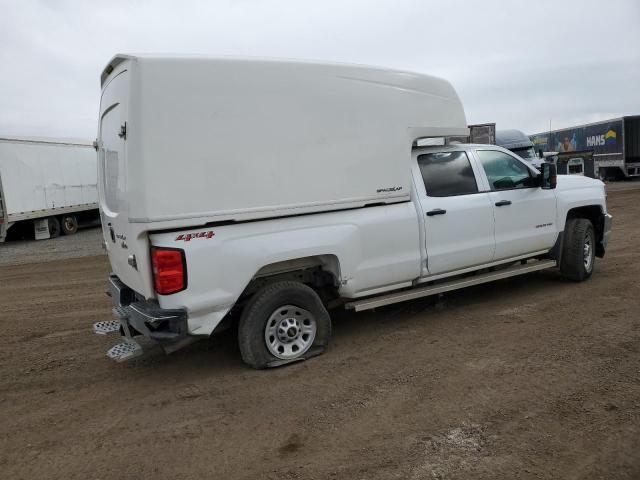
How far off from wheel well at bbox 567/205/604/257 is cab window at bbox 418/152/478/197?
2210 millimetres

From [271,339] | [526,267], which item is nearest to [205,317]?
[271,339]

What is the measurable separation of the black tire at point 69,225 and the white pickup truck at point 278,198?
623 inches

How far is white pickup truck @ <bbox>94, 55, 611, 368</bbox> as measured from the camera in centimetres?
378

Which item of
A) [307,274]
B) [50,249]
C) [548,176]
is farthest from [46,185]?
[548,176]

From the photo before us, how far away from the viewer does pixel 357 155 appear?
466cm

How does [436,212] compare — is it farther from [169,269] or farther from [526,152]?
[526,152]

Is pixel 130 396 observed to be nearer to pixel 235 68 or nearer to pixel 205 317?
pixel 205 317

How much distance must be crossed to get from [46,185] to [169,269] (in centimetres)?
1639

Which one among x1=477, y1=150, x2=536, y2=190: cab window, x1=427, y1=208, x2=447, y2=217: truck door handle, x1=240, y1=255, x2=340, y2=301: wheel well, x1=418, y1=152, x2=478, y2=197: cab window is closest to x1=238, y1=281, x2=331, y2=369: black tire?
x1=240, y1=255, x2=340, y2=301: wheel well

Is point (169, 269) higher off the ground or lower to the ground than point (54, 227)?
lower

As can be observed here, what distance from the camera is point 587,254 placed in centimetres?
666

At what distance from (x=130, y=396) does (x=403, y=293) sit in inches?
111

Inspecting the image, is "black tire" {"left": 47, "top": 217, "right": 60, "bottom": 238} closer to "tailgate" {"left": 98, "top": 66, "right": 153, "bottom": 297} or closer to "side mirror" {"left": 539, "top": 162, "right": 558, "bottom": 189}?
"tailgate" {"left": 98, "top": 66, "right": 153, "bottom": 297}

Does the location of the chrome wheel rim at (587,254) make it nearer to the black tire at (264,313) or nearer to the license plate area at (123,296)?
the black tire at (264,313)
